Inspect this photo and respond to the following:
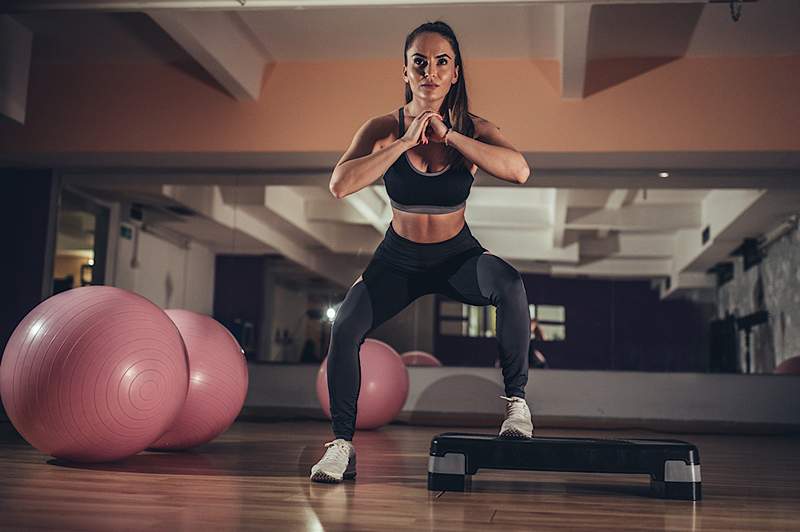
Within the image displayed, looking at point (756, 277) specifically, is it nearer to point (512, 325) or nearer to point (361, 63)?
point (361, 63)

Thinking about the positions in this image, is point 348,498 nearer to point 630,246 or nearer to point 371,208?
point 371,208

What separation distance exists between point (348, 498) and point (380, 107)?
157 inches

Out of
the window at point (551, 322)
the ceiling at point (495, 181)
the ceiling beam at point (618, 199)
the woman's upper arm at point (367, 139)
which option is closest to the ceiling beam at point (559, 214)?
the ceiling at point (495, 181)

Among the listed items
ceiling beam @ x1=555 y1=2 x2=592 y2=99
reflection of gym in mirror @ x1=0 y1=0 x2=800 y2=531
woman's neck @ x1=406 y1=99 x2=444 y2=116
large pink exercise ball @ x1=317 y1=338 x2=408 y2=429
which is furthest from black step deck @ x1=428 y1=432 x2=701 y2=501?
ceiling beam @ x1=555 y1=2 x2=592 y2=99

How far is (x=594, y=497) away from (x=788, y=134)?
392 centimetres

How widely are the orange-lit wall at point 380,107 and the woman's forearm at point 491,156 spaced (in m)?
3.09

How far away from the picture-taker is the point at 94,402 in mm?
2564

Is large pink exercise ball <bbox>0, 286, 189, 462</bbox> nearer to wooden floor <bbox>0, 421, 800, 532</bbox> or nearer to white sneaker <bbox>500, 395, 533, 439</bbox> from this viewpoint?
wooden floor <bbox>0, 421, 800, 532</bbox>

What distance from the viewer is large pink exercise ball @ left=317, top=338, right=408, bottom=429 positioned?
186 inches

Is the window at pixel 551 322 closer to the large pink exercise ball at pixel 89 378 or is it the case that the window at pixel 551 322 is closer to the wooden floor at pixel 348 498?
the wooden floor at pixel 348 498

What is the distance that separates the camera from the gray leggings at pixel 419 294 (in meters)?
2.38

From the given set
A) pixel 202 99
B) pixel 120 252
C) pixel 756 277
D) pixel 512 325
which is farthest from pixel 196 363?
pixel 756 277

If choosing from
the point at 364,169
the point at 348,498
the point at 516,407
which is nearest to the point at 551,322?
the point at 516,407

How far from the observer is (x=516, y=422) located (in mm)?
2395
